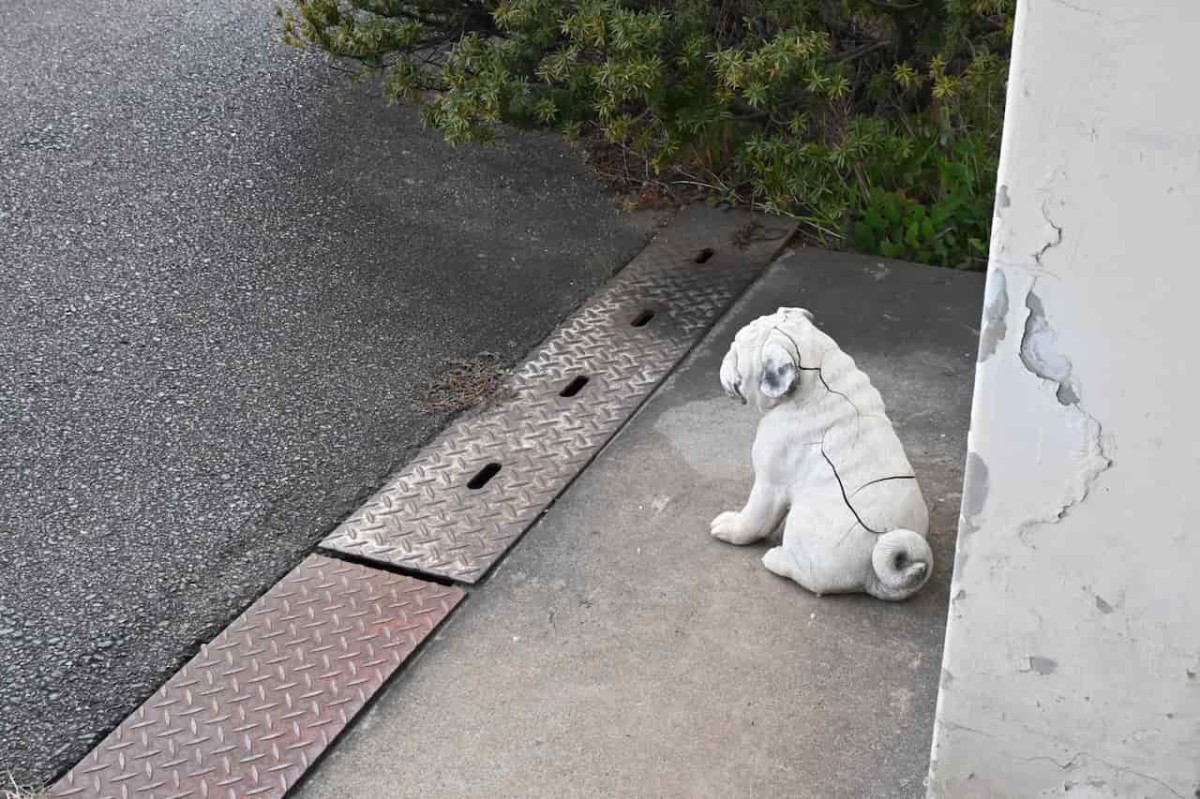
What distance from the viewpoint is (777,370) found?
11.4 feet

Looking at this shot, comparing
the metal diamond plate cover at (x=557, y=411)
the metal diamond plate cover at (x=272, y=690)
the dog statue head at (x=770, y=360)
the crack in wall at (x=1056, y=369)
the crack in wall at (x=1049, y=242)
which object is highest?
the crack in wall at (x=1049, y=242)

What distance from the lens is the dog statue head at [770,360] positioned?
348cm

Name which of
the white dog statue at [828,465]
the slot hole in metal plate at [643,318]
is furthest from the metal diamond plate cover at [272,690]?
the slot hole in metal plate at [643,318]

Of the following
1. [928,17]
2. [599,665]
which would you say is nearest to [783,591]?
[599,665]

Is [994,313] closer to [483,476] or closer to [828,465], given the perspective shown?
[828,465]

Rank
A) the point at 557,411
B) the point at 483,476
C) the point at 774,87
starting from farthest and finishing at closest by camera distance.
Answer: the point at 774,87 < the point at 557,411 < the point at 483,476

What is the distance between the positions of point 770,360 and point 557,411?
4.00 feet

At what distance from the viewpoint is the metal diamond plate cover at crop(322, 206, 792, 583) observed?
3959mm

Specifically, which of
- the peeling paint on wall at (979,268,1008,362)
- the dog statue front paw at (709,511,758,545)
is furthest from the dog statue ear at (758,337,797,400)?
the peeling paint on wall at (979,268,1008,362)

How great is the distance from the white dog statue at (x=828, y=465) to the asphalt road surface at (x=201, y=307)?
138 centimetres

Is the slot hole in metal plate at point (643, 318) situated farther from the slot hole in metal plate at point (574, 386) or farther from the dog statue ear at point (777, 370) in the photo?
the dog statue ear at point (777, 370)

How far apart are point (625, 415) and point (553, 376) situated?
376 millimetres

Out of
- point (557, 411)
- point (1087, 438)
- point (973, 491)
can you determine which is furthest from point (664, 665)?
point (1087, 438)

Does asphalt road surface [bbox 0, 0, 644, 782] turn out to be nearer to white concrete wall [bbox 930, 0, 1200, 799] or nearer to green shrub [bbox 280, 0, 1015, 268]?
green shrub [bbox 280, 0, 1015, 268]
